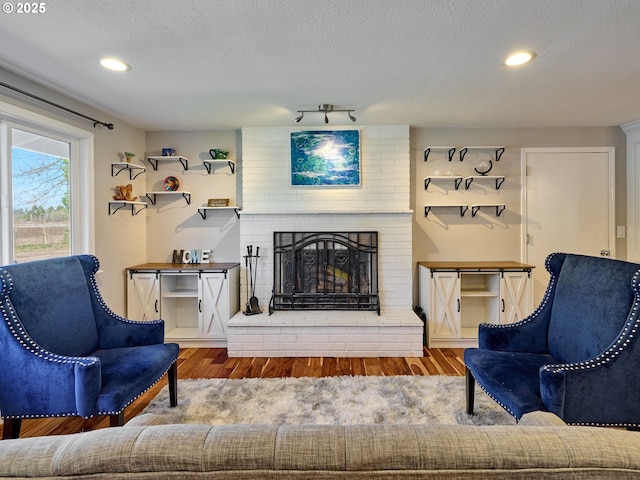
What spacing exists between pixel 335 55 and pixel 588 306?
6.72 ft

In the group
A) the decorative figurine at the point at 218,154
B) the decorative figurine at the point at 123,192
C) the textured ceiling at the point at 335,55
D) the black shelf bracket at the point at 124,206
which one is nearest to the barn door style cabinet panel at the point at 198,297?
the black shelf bracket at the point at 124,206

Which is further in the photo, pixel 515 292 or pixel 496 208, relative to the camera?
pixel 496 208

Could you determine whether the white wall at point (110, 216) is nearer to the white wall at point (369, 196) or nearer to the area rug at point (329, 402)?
the white wall at point (369, 196)

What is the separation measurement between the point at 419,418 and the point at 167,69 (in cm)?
286

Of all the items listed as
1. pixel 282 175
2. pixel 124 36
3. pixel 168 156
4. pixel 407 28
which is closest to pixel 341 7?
pixel 407 28

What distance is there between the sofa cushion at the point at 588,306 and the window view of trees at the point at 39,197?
363cm

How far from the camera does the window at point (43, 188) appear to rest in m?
2.26

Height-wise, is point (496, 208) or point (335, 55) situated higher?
point (335, 55)

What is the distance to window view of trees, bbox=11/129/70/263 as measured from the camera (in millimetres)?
2365

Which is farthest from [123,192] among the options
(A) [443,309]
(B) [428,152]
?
(A) [443,309]

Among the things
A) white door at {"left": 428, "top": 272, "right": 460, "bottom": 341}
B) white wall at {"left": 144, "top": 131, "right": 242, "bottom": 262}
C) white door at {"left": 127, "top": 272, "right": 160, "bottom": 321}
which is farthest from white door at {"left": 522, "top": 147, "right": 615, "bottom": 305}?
white door at {"left": 127, "top": 272, "right": 160, "bottom": 321}

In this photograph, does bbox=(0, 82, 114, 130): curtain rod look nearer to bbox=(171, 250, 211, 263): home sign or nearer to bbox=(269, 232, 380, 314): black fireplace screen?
bbox=(171, 250, 211, 263): home sign

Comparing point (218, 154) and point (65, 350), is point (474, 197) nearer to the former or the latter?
point (218, 154)

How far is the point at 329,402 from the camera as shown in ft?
7.56
